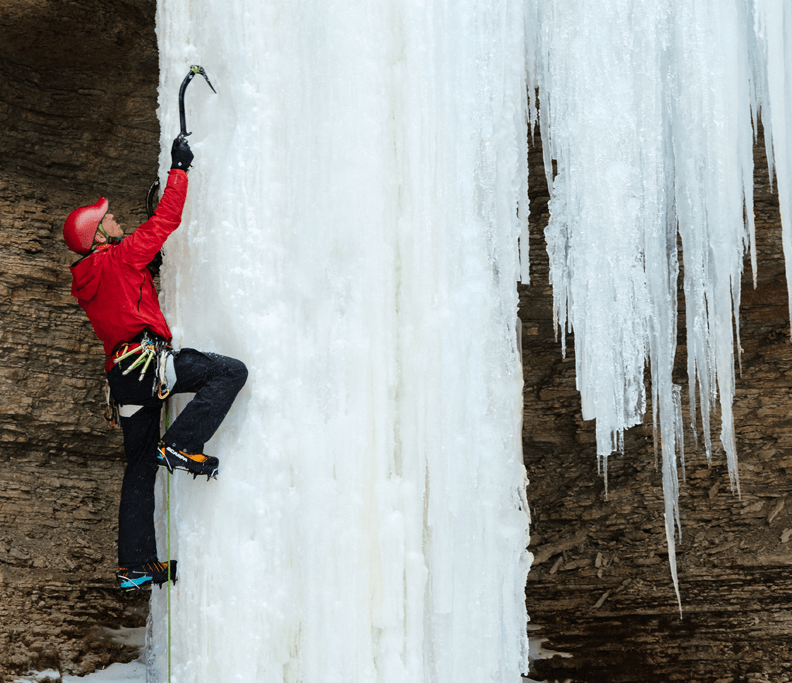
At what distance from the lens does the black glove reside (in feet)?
8.27

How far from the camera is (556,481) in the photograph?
14.0 feet

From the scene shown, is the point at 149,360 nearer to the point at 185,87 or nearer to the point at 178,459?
the point at 178,459

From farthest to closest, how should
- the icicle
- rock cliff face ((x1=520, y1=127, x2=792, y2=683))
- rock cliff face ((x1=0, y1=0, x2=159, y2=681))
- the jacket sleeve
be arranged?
1. rock cliff face ((x1=520, y1=127, x2=792, y2=683))
2. rock cliff face ((x1=0, y1=0, x2=159, y2=681))
3. the icicle
4. the jacket sleeve

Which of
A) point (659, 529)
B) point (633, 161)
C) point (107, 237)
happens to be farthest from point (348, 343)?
point (659, 529)

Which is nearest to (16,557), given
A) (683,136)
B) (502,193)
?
(502,193)

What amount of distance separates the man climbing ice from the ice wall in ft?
0.46

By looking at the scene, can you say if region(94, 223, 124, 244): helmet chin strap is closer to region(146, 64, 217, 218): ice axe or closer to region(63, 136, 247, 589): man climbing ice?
region(63, 136, 247, 589): man climbing ice

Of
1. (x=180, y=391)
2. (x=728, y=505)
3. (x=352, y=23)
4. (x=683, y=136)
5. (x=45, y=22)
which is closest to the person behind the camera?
(x=180, y=391)

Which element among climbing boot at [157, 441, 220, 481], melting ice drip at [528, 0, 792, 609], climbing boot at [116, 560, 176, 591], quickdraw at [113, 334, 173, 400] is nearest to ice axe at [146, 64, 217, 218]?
quickdraw at [113, 334, 173, 400]

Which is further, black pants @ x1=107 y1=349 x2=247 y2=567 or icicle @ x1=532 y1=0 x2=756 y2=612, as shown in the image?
icicle @ x1=532 y1=0 x2=756 y2=612

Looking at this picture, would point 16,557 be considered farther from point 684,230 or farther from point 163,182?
point 684,230

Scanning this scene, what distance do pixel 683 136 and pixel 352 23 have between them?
1473 millimetres

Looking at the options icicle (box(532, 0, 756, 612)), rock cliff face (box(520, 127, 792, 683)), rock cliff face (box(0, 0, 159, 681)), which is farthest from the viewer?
rock cliff face (box(520, 127, 792, 683))

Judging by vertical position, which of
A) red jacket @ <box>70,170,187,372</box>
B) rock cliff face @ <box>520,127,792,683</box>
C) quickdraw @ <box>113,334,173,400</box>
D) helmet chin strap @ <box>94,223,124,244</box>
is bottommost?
rock cliff face @ <box>520,127,792,683</box>
